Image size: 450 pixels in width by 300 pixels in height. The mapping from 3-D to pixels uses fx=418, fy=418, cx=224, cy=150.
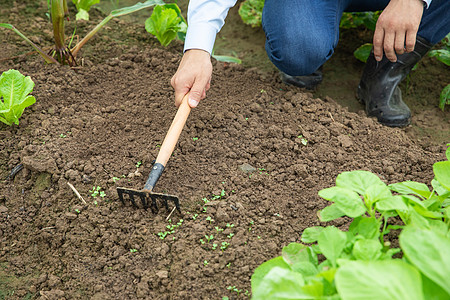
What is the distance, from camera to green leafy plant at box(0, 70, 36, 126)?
2105 mm

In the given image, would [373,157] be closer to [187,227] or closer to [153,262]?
[187,227]

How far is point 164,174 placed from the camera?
1.99 metres

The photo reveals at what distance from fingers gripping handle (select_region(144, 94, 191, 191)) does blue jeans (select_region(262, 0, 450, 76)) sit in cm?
80

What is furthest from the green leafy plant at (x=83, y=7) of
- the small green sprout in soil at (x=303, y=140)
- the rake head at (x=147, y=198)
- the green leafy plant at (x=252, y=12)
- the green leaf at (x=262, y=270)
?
the green leaf at (x=262, y=270)

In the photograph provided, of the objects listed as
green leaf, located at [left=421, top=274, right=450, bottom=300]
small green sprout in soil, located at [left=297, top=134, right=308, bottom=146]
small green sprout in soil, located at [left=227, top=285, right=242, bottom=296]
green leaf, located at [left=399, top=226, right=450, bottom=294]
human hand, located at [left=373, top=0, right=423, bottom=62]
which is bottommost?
small green sprout in soil, located at [left=227, top=285, right=242, bottom=296]

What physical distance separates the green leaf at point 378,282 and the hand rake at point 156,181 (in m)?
0.88

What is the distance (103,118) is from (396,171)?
1.53 metres

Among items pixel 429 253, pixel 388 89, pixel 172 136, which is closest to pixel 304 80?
pixel 388 89

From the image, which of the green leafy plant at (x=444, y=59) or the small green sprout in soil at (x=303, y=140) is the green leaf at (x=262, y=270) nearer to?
the small green sprout in soil at (x=303, y=140)

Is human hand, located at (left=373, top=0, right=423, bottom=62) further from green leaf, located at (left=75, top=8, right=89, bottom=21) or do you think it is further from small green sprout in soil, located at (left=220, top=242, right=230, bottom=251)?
green leaf, located at (left=75, top=8, right=89, bottom=21)

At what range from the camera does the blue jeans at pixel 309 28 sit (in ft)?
7.66

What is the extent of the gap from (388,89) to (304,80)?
0.51 meters

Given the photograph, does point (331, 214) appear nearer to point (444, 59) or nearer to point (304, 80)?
point (304, 80)

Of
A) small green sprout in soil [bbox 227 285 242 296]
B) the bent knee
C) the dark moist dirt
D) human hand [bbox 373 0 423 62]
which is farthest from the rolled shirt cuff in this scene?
small green sprout in soil [bbox 227 285 242 296]
